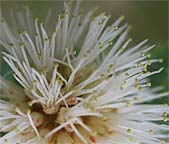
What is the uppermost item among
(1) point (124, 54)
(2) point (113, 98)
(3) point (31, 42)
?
(3) point (31, 42)

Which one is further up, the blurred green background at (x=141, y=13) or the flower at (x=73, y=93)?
the blurred green background at (x=141, y=13)

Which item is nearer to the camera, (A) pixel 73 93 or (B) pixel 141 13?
(A) pixel 73 93

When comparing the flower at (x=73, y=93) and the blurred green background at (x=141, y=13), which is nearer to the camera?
the flower at (x=73, y=93)

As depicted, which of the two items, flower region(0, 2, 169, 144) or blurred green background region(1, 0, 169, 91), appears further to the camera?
blurred green background region(1, 0, 169, 91)

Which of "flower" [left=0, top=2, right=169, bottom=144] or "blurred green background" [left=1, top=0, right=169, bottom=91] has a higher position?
"blurred green background" [left=1, top=0, right=169, bottom=91]

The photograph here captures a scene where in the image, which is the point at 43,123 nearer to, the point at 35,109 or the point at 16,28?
the point at 35,109

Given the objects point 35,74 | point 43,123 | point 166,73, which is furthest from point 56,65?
point 166,73

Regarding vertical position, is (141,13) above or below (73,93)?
above

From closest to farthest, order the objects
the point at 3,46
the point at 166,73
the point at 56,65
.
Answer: the point at 56,65 → the point at 3,46 → the point at 166,73
